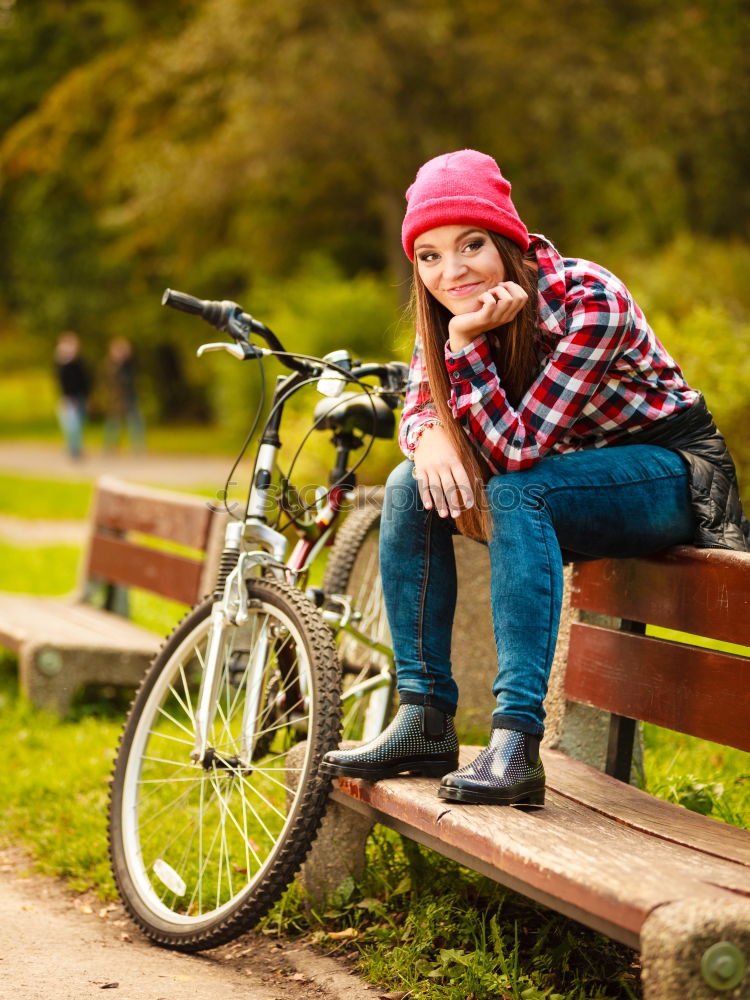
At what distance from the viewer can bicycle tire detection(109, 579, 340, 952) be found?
9.31 ft

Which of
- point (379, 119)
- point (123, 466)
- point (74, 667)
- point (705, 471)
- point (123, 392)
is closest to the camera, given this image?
point (705, 471)

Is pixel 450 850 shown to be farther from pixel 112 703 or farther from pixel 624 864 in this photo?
pixel 112 703

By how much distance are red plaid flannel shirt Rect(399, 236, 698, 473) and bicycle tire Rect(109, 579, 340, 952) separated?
60cm

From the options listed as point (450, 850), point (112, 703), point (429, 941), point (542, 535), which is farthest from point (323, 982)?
point (112, 703)

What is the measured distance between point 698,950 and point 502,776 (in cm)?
70

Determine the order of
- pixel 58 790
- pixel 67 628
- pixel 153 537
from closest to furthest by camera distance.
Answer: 1. pixel 58 790
2. pixel 67 628
3. pixel 153 537

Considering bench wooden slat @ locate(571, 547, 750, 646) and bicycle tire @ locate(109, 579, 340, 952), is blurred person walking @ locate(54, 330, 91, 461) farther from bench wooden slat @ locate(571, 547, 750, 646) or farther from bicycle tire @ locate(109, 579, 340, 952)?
bench wooden slat @ locate(571, 547, 750, 646)

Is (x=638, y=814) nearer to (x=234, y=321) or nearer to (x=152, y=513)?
(x=234, y=321)

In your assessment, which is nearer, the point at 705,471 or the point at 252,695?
the point at 705,471

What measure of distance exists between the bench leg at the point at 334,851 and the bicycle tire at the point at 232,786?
12cm

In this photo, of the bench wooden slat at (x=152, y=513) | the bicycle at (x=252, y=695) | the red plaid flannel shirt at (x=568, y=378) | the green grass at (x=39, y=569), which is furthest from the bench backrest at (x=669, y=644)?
the green grass at (x=39, y=569)

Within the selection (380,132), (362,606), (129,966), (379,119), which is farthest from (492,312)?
(380,132)

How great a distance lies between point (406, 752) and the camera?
2775 mm

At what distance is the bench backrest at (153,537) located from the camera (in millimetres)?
5059
